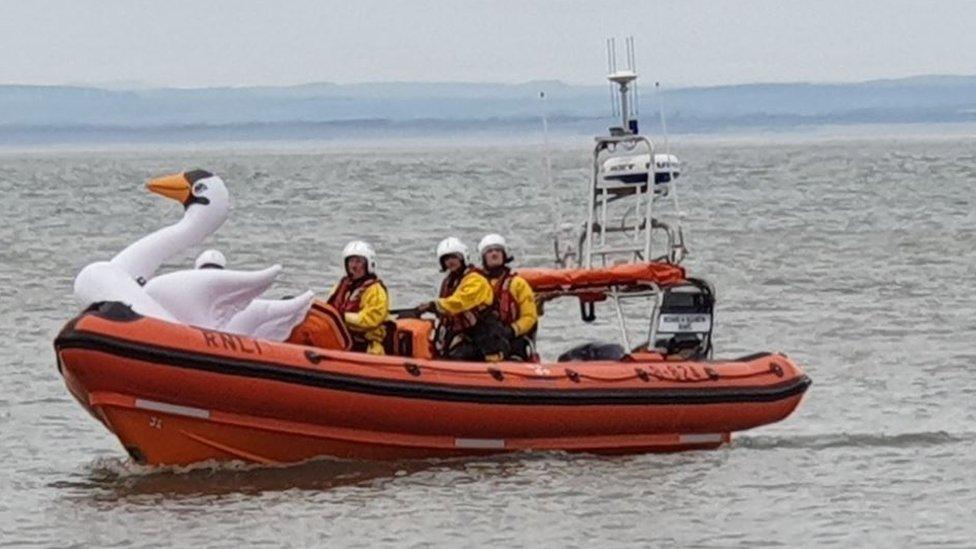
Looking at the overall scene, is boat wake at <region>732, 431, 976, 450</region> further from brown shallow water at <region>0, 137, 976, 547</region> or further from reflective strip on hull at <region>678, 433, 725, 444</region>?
reflective strip on hull at <region>678, 433, 725, 444</region>

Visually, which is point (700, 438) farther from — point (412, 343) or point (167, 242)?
point (167, 242)

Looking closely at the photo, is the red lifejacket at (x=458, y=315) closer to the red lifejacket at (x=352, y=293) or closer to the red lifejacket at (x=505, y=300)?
the red lifejacket at (x=505, y=300)

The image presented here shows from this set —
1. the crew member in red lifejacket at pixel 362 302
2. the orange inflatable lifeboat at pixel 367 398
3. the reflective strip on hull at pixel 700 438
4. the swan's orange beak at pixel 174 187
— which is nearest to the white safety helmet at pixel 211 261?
the swan's orange beak at pixel 174 187

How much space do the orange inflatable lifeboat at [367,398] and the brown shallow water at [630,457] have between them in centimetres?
15

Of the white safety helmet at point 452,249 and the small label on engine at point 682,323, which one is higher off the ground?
the white safety helmet at point 452,249

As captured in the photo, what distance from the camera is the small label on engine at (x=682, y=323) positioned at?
14352 millimetres

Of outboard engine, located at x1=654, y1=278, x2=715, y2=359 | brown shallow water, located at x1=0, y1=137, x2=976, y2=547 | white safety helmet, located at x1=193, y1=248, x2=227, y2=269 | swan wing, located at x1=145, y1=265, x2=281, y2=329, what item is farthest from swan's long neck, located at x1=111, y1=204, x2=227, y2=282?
outboard engine, located at x1=654, y1=278, x2=715, y2=359

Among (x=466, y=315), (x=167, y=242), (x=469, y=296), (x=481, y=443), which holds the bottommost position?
(x=481, y=443)

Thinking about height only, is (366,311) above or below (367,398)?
above

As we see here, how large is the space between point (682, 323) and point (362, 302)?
207cm

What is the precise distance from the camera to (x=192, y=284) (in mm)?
12812

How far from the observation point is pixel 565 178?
198 ft

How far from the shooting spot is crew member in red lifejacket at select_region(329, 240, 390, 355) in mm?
13266

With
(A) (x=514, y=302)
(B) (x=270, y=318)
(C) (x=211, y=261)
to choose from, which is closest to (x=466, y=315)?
(A) (x=514, y=302)
